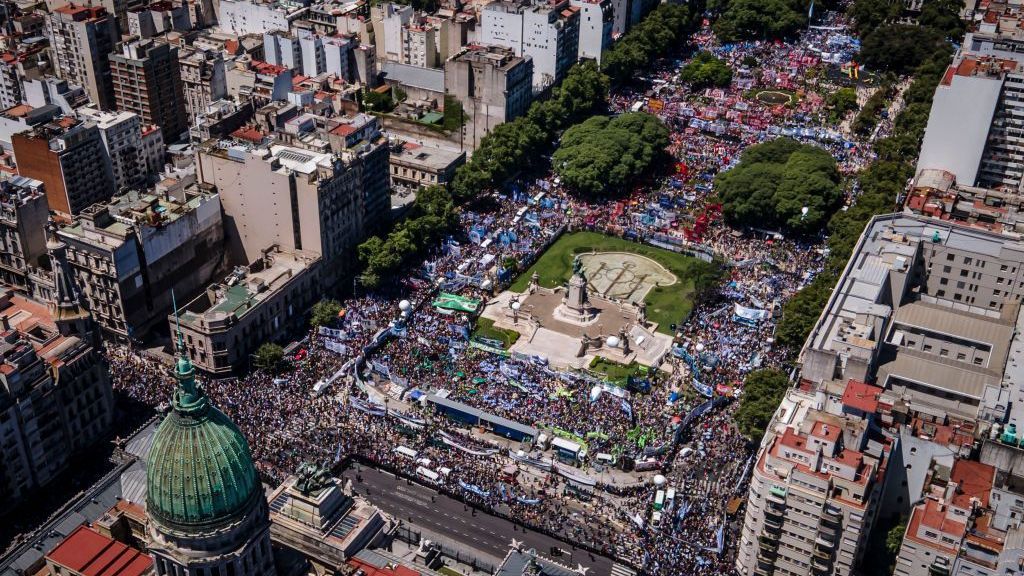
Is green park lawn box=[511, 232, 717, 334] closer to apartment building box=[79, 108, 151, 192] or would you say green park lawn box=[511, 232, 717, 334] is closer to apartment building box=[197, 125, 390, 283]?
apartment building box=[197, 125, 390, 283]

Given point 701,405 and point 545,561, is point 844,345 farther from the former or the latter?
point 545,561

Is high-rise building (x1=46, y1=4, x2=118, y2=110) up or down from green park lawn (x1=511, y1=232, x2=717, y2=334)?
up

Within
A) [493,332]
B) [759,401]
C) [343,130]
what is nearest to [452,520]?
[759,401]

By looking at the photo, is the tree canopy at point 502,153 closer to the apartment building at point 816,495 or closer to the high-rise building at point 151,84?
the high-rise building at point 151,84

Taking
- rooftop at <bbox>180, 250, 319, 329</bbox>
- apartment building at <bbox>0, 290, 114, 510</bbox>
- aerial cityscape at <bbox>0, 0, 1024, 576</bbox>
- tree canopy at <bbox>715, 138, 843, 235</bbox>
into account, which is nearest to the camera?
aerial cityscape at <bbox>0, 0, 1024, 576</bbox>

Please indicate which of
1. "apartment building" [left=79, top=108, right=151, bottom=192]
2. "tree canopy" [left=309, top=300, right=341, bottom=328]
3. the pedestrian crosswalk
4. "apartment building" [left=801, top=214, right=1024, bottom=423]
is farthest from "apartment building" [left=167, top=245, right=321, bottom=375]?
"apartment building" [left=801, top=214, right=1024, bottom=423]

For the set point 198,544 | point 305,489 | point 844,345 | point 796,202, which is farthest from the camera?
point 796,202

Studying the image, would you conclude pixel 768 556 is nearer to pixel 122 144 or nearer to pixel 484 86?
pixel 484 86

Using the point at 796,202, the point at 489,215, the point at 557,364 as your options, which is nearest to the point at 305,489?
the point at 557,364
